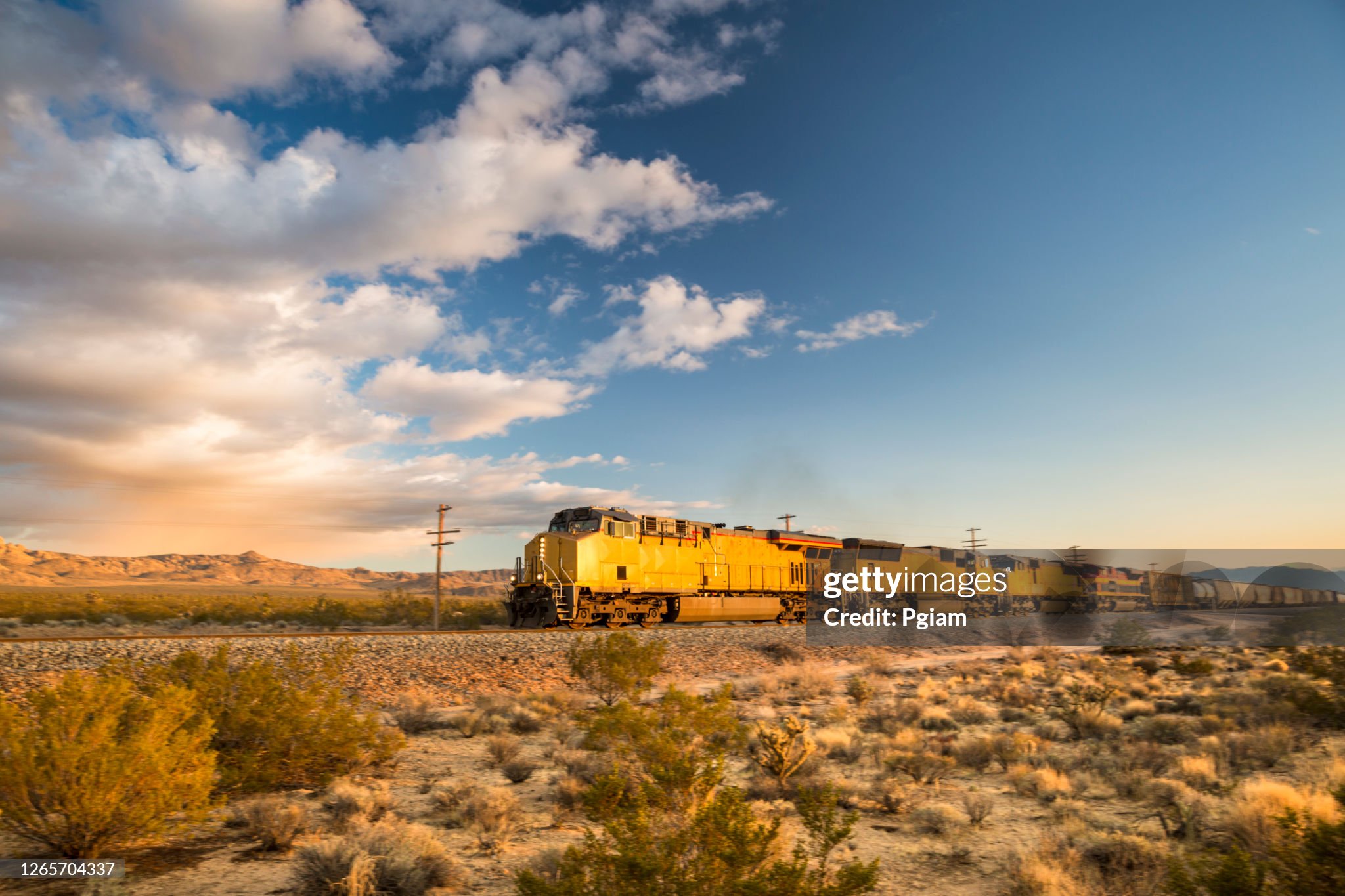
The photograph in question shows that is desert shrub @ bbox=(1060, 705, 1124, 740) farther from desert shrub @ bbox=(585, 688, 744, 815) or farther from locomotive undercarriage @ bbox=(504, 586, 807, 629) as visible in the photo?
locomotive undercarriage @ bbox=(504, 586, 807, 629)

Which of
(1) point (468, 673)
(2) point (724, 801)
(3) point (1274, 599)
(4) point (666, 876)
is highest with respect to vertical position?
(2) point (724, 801)

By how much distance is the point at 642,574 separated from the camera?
27.4 m

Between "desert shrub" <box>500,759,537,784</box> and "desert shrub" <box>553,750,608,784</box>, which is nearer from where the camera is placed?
"desert shrub" <box>553,750,608,784</box>

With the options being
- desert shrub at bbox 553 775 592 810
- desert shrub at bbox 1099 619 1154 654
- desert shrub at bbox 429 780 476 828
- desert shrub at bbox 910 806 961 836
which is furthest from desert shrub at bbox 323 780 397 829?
desert shrub at bbox 1099 619 1154 654

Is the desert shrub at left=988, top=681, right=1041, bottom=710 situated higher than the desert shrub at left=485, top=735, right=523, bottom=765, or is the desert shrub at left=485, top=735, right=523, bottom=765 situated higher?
the desert shrub at left=485, top=735, right=523, bottom=765

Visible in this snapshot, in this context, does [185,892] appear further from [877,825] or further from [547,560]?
[547,560]

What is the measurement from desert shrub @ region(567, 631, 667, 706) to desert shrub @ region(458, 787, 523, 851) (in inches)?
255

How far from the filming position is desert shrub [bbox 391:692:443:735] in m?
11.9

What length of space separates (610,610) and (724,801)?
2243cm

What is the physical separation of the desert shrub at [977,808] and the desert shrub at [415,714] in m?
8.96

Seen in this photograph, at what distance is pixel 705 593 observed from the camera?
99.1 feet

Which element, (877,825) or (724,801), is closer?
(724,801)

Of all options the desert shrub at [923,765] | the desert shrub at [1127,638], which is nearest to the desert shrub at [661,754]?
the desert shrub at [923,765]

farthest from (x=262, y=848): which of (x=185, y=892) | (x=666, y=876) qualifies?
(x=666, y=876)
